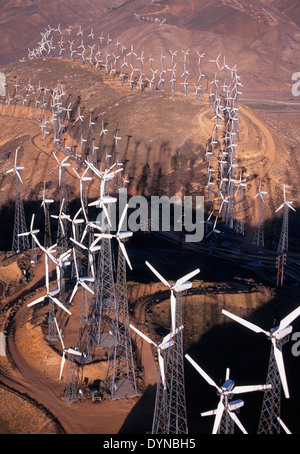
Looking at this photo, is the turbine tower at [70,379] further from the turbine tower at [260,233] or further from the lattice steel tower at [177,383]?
the turbine tower at [260,233]

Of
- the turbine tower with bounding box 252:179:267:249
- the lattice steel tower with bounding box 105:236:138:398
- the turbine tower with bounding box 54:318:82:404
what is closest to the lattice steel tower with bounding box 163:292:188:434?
the lattice steel tower with bounding box 105:236:138:398

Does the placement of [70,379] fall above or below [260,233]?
below

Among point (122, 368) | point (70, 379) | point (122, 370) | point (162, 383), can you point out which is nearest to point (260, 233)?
point (122, 370)

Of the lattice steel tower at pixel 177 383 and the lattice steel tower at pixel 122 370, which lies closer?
the lattice steel tower at pixel 177 383

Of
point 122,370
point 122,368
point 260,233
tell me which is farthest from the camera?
point 260,233

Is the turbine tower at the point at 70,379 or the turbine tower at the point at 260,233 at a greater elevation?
the turbine tower at the point at 260,233

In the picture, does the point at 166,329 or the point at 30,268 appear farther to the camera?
the point at 30,268

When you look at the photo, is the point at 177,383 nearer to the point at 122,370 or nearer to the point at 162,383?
the point at 162,383

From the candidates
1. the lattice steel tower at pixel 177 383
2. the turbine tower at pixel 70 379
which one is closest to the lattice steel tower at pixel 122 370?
the turbine tower at pixel 70 379
